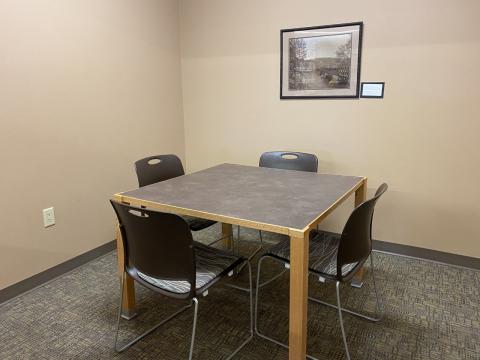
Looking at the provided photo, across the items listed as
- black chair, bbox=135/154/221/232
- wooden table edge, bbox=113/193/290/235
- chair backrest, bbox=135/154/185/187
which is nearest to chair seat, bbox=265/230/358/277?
wooden table edge, bbox=113/193/290/235

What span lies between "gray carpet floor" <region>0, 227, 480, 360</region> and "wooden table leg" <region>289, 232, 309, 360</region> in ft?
1.06

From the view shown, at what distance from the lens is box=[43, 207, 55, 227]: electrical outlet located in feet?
8.34

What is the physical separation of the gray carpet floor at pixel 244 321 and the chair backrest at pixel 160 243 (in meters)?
0.56

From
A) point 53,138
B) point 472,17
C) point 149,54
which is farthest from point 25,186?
point 472,17

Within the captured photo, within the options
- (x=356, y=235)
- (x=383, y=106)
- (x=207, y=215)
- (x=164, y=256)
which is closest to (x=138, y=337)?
(x=164, y=256)

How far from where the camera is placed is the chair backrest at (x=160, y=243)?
1.50 m

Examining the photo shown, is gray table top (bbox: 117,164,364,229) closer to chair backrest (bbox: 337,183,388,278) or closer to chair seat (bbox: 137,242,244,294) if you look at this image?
chair backrest (bbox: 337,183,388,278)

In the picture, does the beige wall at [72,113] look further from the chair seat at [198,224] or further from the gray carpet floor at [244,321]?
the chair seat at [198,224]

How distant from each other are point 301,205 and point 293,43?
1.80 m

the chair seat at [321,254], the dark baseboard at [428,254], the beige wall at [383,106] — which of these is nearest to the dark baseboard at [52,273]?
the beige wall at [383,106]

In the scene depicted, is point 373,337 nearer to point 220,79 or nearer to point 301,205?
point 301,205

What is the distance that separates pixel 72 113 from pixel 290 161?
1.63m

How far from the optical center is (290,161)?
9.17 feet

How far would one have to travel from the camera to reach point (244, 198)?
1931 mm
